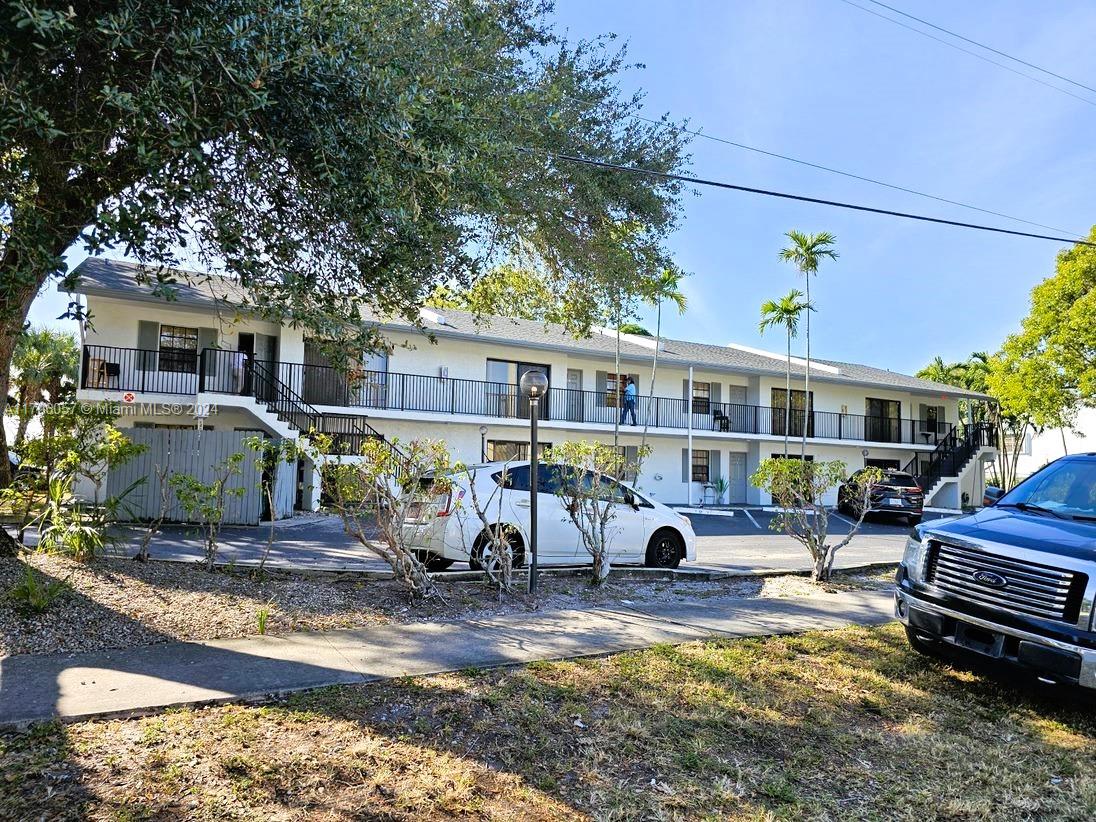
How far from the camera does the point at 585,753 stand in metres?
3.81

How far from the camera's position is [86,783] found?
319 cm

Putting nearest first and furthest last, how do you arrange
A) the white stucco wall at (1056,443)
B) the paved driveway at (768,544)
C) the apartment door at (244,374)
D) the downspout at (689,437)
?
the paved driveway at (768,544) < the apartment door at (244,374) < the downspout at (689,437) < the white stucco wall at (1056,443)

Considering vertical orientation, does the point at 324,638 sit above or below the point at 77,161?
below

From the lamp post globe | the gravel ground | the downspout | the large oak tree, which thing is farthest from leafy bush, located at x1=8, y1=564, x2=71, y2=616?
the downspout

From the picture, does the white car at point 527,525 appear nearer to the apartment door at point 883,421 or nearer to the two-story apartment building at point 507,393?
the two-story apartment building at point 507,393

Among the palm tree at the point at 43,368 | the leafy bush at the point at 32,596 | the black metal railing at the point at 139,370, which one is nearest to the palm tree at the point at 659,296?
the leafy bush at the point at 32,596

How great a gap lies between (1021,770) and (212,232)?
699cm

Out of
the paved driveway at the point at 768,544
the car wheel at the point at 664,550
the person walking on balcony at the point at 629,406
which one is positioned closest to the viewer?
the car wheel at the point at 664,550

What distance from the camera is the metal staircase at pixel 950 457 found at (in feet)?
96.4

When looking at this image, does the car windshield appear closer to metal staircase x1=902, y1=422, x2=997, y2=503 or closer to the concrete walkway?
the concrete walkway

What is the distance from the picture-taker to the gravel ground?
5441mm

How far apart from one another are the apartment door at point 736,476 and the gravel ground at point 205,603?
67.2ft

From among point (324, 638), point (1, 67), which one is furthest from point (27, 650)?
point (1, 67)

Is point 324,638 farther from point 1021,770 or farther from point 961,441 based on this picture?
point 961,441
